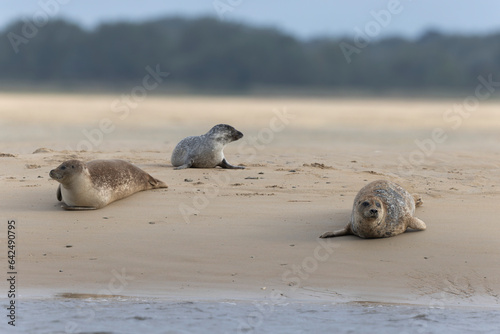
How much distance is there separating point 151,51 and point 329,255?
37.4m

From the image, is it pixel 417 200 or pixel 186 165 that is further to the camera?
pixel 186 165

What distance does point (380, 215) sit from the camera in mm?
6539

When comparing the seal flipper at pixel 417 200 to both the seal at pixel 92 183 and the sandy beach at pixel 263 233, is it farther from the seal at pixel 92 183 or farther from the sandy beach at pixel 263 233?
the seal at pixel 92 183

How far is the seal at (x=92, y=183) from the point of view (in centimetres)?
748

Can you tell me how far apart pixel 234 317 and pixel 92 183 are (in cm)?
292

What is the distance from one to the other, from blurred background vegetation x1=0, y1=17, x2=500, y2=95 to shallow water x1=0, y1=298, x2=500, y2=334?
32.3m

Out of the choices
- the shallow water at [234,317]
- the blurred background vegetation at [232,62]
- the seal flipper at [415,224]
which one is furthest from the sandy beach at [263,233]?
the blurred background vegetation at [232,62]

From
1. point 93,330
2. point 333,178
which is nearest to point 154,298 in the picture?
point 93,330

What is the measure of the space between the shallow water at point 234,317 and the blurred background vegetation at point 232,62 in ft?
106

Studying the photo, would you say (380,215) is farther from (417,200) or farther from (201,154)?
(201,154)

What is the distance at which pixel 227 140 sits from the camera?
10391 mm

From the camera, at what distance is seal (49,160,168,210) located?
24.5ft

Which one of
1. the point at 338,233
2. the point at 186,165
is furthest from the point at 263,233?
the point at 186,165

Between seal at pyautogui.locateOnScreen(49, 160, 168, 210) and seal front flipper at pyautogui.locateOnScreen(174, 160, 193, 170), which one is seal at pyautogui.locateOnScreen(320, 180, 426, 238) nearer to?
seal at pyautogui.locateOnScreen(49, 160, 168, 210)
